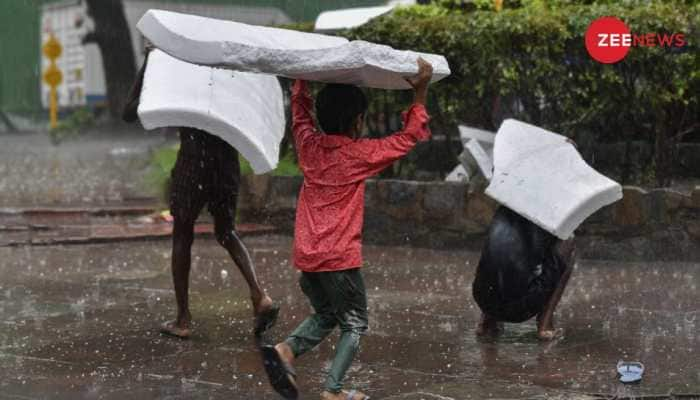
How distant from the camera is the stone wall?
34.2 feet

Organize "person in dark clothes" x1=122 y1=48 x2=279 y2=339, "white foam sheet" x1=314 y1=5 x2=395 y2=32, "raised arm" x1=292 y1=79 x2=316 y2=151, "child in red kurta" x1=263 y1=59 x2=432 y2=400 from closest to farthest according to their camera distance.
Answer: "child in red kurta" x1=263 y1=59 x2=432 y2=400, "raised arm" x1=292 y1=79 x2=316 y2=151, "person in dark clothes" x1=122 y1=48 x2=279 y2=339, "white foam sheet" x1=314 y1=5 x2=395 y2=32

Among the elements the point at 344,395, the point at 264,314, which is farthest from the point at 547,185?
the point at 344,395

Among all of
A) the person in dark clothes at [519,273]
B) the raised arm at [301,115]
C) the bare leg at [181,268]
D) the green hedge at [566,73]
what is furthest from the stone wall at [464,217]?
the raised arm at [301,115]

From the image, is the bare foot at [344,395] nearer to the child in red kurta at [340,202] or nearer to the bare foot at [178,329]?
the child in red kurta at [340,202]

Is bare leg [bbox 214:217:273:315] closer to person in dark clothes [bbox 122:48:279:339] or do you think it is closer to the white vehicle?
person in dark clothes [bbox 122:48:279:339]

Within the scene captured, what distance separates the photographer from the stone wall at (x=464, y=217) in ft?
34.2

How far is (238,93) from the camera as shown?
7109 millimetres

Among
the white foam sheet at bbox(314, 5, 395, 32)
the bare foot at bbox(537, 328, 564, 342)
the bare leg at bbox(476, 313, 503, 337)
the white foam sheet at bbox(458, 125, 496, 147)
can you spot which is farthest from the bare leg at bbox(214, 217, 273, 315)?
the white foam sheet at bbox(314, 5, 395, 32)

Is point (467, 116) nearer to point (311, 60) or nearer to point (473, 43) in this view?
point (473, 43)

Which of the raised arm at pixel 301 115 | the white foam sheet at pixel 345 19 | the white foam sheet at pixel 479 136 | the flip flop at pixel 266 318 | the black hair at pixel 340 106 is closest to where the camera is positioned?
the black hair at pixel 340 106

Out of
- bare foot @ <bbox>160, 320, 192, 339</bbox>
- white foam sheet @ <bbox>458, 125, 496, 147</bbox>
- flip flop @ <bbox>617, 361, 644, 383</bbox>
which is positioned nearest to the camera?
flip flop @ <bbox>617, 361, 644, 383</bbox>

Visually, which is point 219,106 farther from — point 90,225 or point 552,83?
point 90,225

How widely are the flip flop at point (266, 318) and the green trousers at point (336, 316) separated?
117 centimetres

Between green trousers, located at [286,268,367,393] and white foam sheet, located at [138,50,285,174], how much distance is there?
0.99m
